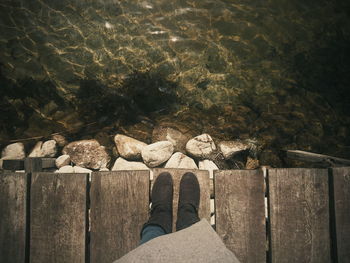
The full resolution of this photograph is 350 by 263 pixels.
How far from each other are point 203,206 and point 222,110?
2171mm

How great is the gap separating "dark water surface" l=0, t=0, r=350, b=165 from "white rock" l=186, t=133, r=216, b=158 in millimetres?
232

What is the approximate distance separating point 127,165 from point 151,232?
191 cm

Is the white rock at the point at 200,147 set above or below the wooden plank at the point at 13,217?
above

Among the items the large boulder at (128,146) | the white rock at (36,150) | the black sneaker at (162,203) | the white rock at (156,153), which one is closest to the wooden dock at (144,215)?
the black sneaker at (162,203)

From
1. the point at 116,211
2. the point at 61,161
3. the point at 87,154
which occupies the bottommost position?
the point at 116,211

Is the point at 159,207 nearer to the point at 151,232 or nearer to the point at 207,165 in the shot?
the point at 151,232

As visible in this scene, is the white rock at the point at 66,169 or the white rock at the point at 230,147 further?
the white rock at the point at 230,147

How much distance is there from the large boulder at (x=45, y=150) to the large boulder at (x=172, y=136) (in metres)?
1.82

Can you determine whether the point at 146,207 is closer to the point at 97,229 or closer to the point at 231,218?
the point at 97,229

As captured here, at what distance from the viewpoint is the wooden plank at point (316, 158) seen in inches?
121

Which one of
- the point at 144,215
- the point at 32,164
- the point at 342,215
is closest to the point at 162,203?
the point at 144,215

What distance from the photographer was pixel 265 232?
251 cm

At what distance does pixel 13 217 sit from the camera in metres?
2.61

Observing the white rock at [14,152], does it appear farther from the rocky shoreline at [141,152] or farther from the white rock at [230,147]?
the white rock at [230,147]
